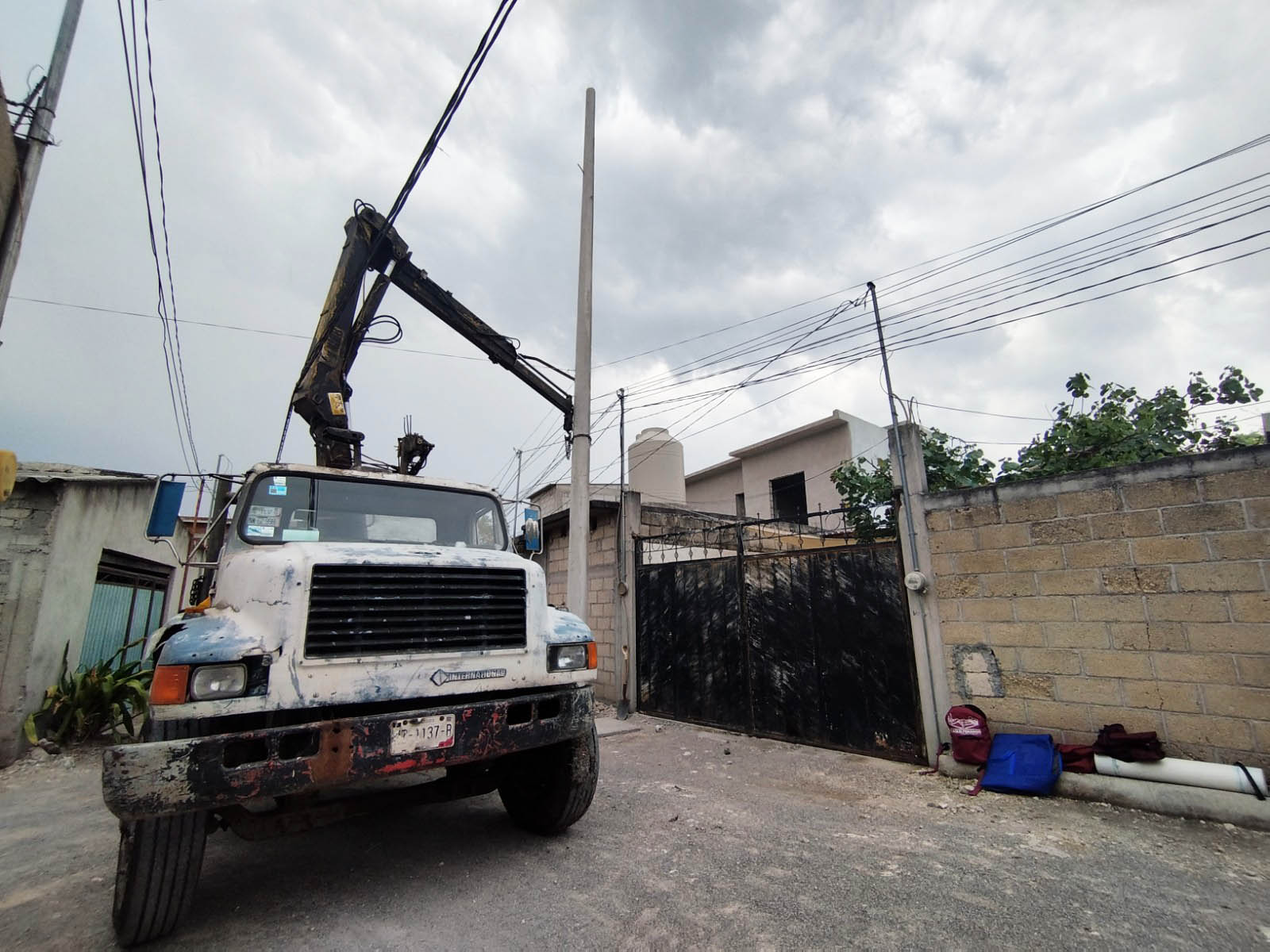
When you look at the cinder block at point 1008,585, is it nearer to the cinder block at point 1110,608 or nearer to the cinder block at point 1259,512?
the cinder block at point 1110,608

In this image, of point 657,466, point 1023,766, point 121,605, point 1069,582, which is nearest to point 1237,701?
point 1069,582

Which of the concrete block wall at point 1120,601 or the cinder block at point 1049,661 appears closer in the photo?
the concrete block wall at point 1120,601

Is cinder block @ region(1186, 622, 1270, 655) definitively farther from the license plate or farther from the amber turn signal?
the amber turn signal

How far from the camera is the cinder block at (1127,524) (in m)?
4.19

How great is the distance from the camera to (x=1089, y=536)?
4430 millimetres

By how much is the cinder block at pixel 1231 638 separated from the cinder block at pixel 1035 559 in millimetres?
852

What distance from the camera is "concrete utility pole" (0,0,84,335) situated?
13.7 ft

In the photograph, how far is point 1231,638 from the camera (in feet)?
12.5

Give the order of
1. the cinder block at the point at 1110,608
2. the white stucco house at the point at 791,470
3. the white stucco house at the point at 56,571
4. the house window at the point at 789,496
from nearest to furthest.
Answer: the cinder block at the point at 1110,608
the white stucco house at the point at 56,571
the white stucco house at the point at 791,470
the house window at the point at 789,496

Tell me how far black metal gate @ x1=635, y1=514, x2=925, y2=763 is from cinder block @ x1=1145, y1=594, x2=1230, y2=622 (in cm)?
174

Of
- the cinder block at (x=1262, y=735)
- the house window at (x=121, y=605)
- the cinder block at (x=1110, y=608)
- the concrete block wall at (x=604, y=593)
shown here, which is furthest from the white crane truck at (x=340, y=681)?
the house window at (x=121, y=605)

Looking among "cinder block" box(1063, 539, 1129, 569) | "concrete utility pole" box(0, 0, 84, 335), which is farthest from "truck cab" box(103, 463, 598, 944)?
"cinder block" box(1063, 539, 1129, 569)

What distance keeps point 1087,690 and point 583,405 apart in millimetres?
5665

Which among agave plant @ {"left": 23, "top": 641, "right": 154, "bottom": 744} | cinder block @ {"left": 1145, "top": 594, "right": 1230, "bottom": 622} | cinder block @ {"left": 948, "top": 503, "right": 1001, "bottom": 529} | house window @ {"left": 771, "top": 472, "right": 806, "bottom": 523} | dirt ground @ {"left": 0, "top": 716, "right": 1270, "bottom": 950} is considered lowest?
dirt ground @ {"left": 0, "top": 716, "right": 1270, "bottom": 950}
